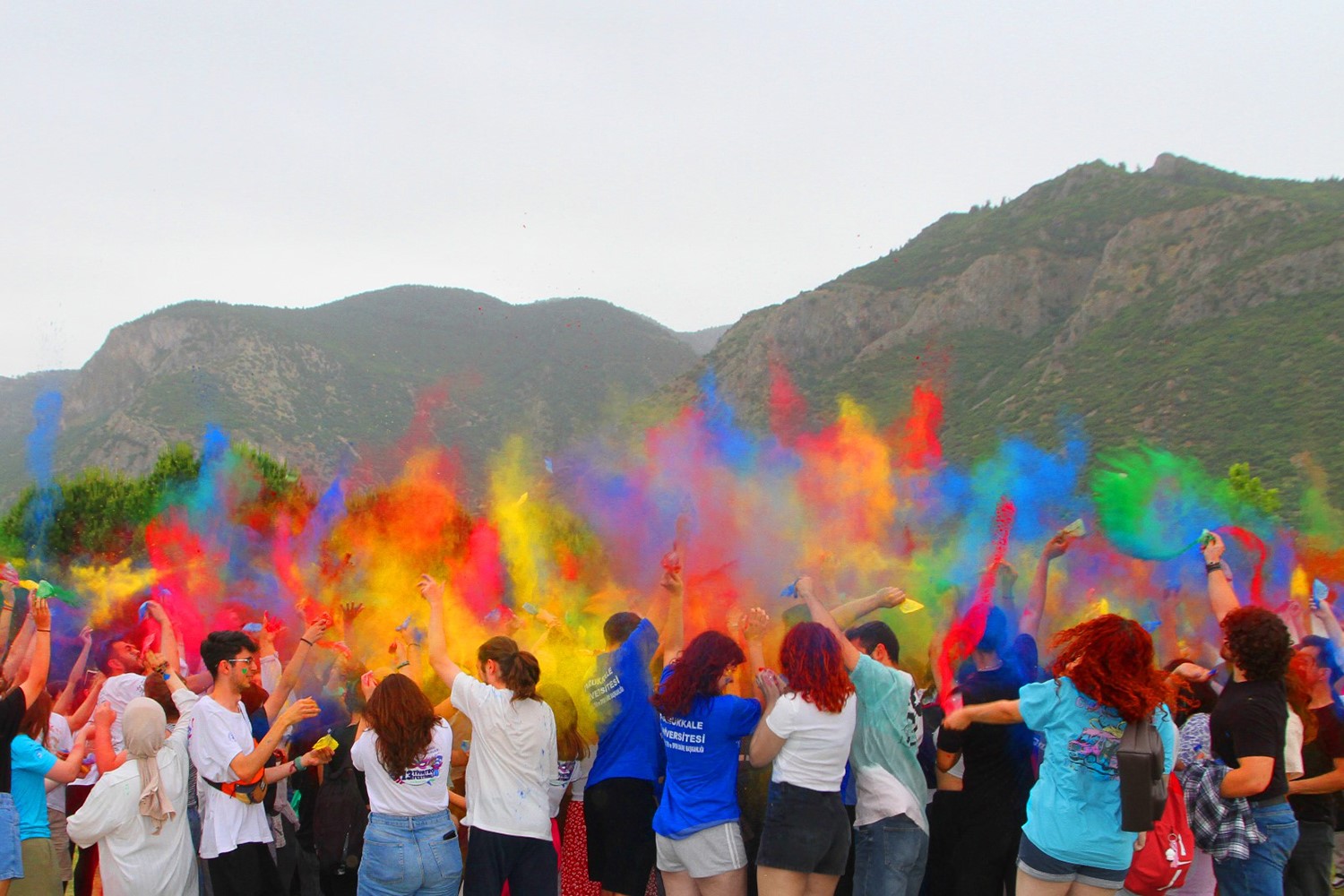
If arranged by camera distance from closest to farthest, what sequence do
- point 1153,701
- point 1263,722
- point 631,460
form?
point 1153,701 → point 1263,722 → point 631,460

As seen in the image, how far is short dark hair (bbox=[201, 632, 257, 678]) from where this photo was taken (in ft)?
16.5

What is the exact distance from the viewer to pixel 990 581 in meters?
6.50

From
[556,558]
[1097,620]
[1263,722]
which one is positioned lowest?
[556,558]

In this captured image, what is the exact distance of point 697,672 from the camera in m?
4.95

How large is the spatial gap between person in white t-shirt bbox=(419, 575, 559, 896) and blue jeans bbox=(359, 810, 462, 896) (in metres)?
0.17

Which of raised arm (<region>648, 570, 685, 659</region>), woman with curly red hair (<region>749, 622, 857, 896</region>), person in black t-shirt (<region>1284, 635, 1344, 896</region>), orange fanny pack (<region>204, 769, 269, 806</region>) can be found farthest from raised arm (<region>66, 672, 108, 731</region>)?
person in black t-shirt (<region>1284, 635, 1344, 896</region>)

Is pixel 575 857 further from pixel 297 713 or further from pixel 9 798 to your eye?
pixel 9 798

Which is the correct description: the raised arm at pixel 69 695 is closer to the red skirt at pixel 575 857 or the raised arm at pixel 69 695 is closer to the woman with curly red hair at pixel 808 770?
the red skirt at pixel 575 857

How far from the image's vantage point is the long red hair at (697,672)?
493 centimetres

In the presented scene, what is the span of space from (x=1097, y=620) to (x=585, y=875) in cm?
311

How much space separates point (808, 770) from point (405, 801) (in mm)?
1827

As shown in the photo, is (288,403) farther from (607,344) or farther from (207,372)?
(607,344)

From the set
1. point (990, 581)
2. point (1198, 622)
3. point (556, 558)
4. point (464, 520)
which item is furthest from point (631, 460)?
point (990, 581)

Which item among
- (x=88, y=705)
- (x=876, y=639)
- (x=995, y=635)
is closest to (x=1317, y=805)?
(x=995, y=635)
